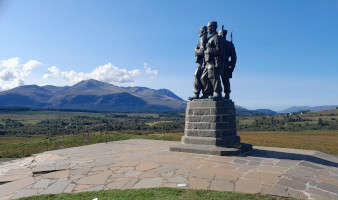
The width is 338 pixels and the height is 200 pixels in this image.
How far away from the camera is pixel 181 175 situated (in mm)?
6062

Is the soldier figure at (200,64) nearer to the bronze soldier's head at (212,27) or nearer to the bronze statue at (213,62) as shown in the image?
the bronze statue at (213,62)

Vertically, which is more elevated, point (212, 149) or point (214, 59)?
point (214, 59)

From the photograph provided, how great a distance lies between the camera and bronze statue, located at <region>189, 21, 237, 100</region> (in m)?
9.87

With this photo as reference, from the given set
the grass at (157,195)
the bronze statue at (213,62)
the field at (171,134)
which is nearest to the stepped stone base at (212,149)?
the bronze statue at (213,62)

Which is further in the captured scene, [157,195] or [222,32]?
[222,32]

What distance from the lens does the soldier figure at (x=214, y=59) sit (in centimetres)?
979

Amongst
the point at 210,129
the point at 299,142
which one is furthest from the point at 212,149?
the point at 299,142

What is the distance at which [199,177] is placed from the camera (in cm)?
589

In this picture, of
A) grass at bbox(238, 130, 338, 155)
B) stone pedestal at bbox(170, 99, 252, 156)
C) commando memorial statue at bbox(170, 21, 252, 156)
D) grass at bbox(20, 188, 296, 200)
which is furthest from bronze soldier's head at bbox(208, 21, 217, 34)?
grass at bbox(238, 130, 338, 155)

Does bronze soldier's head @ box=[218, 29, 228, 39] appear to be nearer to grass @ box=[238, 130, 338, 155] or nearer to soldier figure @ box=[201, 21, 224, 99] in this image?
soldier figure @ box=[201, 21, 224, 99]

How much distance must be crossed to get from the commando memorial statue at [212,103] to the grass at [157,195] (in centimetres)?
394

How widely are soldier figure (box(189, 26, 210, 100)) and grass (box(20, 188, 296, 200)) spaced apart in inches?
239

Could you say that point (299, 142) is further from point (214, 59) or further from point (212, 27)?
point (212, 27)

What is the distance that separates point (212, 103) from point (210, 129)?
1066mm
